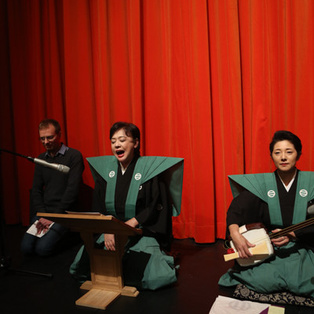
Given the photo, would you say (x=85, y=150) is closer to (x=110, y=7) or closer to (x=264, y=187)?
(x=110, y=7)

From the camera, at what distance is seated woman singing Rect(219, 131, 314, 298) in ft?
6.93

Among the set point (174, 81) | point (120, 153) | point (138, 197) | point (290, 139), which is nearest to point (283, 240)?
point (290, 139)

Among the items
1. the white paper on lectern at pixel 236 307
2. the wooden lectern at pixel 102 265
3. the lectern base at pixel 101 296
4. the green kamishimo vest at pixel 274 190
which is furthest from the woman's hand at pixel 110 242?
the green kamishimo vest at pixel 274 190

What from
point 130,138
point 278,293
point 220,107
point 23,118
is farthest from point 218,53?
point 23,118

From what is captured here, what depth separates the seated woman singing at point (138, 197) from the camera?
2.47 m

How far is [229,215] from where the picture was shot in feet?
7.86

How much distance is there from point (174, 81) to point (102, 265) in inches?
75.7

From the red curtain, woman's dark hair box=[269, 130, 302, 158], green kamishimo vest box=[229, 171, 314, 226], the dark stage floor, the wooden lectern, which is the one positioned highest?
the red curtain

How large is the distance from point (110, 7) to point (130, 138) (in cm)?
173

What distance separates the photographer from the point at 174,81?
10.7 ft

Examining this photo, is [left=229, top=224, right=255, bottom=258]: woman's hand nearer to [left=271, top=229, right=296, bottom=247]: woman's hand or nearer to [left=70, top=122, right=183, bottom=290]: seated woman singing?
[left=271, top=229, right=296, bottom=247]: woman's hand

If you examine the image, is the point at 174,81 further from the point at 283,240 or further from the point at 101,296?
the point at 101,296

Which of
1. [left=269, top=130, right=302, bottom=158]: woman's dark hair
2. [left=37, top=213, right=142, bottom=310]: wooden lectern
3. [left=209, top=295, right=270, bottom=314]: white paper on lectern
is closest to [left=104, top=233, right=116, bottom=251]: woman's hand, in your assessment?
[left=37, top=213, right=142, bottom=310]: wooden lectern

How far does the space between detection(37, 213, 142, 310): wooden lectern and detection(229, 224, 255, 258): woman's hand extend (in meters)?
0.66
